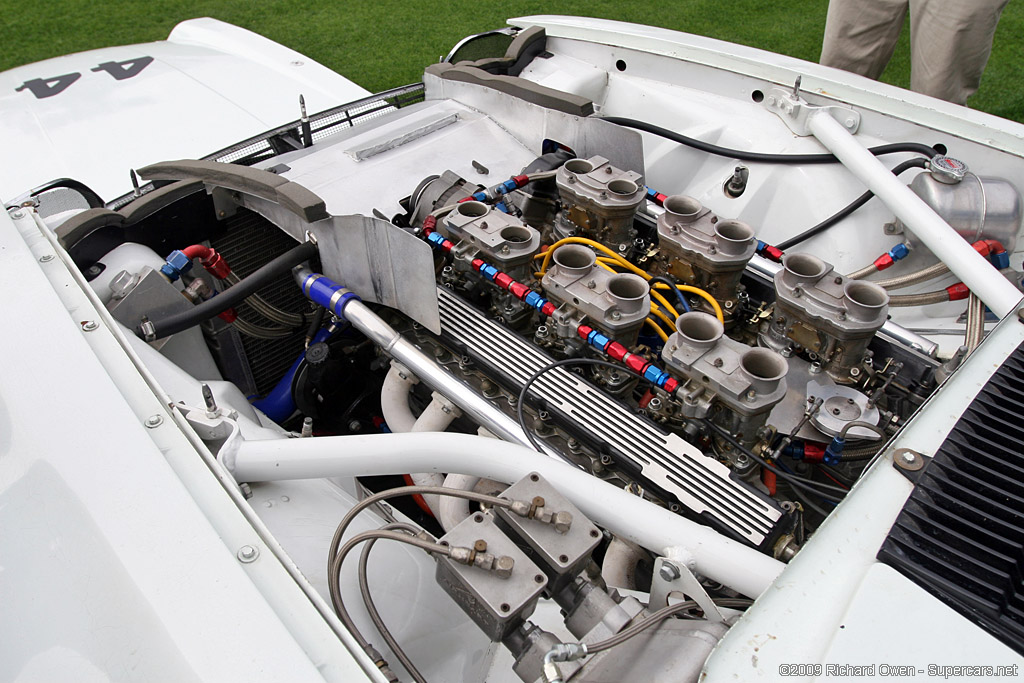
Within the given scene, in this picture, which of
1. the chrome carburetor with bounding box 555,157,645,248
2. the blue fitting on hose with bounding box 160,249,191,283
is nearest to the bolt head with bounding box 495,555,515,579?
the chrome carburetor with bounding box 555,157,645,248

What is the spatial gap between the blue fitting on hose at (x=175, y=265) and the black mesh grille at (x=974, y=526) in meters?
1.55

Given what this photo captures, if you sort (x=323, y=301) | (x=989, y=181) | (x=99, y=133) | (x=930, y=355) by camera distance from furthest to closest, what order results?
(x=99, y=133)
(x=989, y=181)
(x=323, y=301)
(x=930, y=355)

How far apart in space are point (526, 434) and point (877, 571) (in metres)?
0.72

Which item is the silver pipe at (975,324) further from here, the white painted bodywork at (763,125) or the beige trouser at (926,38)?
the beige trouser at (926,38)

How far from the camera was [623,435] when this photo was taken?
1443 millimetres

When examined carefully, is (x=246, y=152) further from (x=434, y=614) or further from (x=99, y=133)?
(x=434, y=614)

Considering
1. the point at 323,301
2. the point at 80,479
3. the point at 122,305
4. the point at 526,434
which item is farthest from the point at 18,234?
the point at 526,434

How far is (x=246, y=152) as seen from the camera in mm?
2389

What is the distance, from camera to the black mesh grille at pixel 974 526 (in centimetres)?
89

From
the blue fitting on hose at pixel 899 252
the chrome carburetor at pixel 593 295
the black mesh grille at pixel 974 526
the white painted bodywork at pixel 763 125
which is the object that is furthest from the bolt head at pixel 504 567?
the blue fitting on hose at pixel 899 252

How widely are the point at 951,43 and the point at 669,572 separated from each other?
117 inches

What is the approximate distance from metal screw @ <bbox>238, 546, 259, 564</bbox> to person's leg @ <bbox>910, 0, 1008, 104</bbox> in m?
3.34

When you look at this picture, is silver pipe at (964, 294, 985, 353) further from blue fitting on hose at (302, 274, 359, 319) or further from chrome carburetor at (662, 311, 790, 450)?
blue fitting on hose at (302, 274, 359, 319)

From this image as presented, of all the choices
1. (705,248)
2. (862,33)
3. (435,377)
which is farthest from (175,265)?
(862,33)
